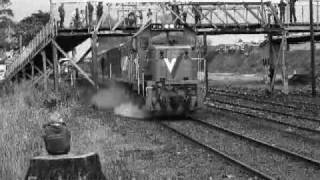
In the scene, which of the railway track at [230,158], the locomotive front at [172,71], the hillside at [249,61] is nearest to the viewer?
the railway track at [230,158]

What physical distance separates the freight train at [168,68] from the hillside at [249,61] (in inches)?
1622

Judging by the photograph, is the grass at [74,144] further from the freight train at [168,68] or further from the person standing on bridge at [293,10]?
the person standing on bridge at [293,10]

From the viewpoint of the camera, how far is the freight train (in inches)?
811

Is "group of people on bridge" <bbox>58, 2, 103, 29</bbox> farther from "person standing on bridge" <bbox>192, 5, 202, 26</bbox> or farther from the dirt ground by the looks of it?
the dirt ground

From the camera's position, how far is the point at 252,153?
13.3 meters

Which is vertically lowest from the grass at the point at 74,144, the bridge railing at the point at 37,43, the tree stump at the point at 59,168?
the grass at the point at 74,144

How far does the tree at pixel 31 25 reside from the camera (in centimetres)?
7681

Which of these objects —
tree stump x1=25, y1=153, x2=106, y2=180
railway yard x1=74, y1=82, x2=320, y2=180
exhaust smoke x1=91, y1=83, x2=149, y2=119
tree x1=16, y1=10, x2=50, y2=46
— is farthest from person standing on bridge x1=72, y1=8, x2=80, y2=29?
tree x1=16, y1=10, x2=50, y2=46

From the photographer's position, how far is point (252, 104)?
28297 millimetres

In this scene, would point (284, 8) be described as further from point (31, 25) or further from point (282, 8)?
point (31, 25)

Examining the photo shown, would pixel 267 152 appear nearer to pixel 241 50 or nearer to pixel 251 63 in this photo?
pixel 251 63

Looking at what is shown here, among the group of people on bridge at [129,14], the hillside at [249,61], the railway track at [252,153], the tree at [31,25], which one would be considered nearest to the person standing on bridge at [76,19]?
the group of people on bridge at [129,14]

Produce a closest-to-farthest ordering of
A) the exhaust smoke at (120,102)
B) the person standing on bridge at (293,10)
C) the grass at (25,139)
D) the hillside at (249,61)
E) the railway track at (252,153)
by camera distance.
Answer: the grass at (25,139)
the railway track at (252,153)
the exhaust smoke at (120,102)
the person standing on bridge at (293,10)
the hillside at (249,61)

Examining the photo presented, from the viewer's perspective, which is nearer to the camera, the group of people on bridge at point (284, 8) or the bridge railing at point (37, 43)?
the bridge railing at point (37, 43)
